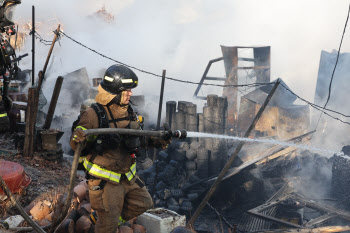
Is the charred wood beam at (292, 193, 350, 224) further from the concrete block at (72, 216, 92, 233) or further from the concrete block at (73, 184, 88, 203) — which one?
the concrete block at (72, 216, 92, 233)

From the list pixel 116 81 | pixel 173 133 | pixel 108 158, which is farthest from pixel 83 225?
pixel 116 81

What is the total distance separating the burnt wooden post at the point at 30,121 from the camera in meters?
8.30

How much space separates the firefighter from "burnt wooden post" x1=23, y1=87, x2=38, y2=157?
539cm

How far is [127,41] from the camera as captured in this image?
44281 millimetres

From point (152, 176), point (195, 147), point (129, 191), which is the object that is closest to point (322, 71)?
point (195, 147)

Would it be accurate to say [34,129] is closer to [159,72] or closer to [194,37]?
[159,72]

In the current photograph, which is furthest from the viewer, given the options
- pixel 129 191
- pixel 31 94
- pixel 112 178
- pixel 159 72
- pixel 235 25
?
pixel 235 25

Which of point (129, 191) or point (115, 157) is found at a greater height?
point (115, 157)

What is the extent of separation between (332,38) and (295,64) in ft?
23.7

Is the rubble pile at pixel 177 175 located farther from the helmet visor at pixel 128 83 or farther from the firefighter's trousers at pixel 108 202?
the helmet visor at pixel 128 83

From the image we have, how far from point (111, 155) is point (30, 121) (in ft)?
19.0

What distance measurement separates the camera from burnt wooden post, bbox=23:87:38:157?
830cm

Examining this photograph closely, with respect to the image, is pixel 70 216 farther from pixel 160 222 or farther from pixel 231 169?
pixel 231 169

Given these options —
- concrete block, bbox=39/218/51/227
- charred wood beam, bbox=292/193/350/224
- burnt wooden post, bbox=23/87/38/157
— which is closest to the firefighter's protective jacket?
concrete block, bbox=39/218/51/227
